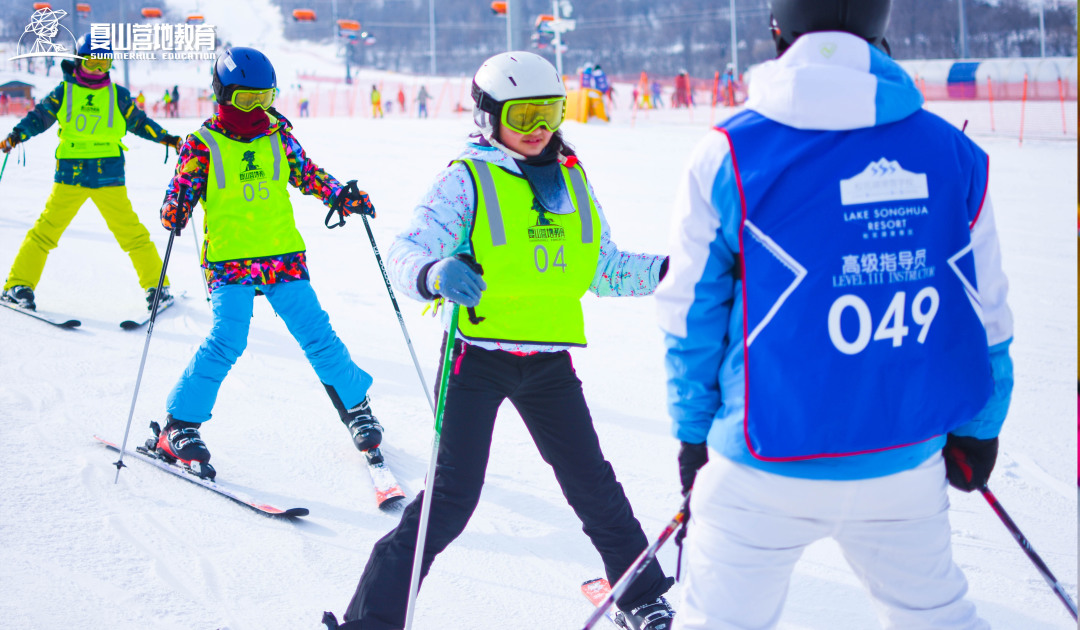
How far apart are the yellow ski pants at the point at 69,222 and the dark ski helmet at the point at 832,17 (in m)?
6.00

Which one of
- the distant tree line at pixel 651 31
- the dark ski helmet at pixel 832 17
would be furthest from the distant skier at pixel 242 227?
the distant tree line at pixel 651 31

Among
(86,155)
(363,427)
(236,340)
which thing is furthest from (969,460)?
(86,155)

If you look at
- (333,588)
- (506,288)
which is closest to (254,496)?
(333,588)

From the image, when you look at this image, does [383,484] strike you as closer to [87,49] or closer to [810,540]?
[810,540]

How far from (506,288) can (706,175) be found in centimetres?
100

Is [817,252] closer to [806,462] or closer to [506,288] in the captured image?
[806,462]

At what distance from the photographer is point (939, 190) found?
165 cm

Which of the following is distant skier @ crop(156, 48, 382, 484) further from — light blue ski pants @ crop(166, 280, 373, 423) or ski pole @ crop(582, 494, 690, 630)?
ski pole @ crop(582, 494, 690, 630)

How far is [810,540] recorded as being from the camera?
1699 millimetres

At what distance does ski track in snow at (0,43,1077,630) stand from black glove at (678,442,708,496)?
133cm

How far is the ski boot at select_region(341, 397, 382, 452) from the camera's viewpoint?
4121 mm

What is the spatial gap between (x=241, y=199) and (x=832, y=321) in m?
3.06

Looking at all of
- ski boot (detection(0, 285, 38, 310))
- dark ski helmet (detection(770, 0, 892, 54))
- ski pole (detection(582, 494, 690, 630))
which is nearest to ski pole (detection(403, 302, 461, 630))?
ski pole (detection(582, 494, 690, 630))

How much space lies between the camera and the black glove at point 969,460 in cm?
182
